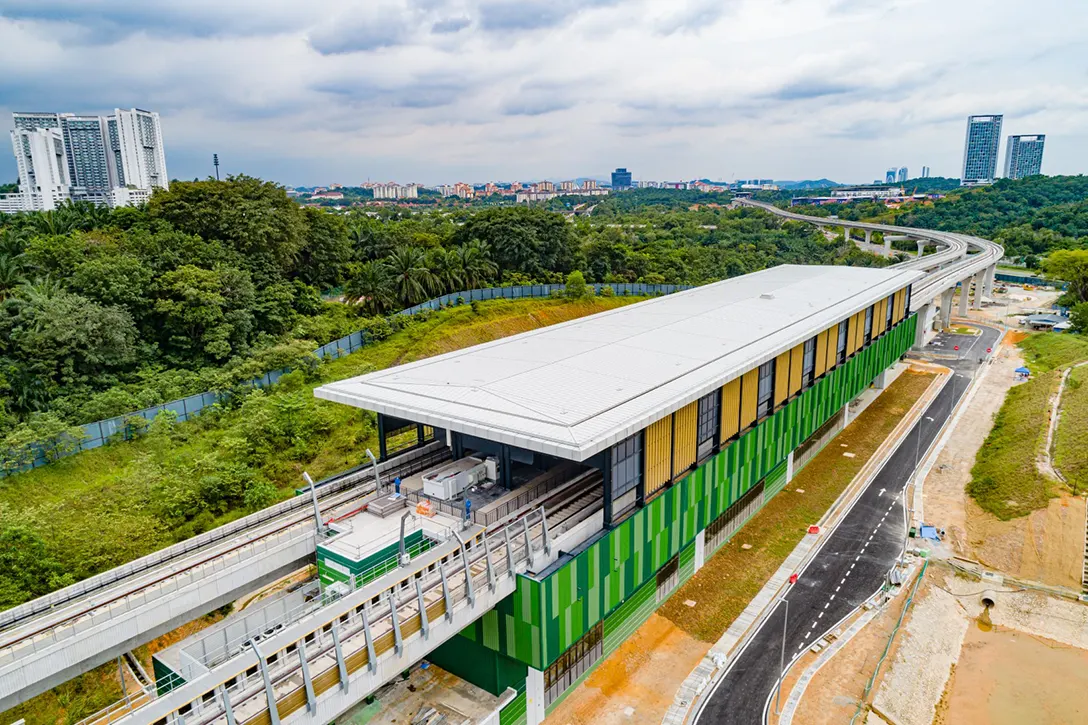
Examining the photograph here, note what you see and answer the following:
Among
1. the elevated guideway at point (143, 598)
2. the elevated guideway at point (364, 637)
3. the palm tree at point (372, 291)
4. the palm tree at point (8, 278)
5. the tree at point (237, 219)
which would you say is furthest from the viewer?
the palm tree at point (372, 291)

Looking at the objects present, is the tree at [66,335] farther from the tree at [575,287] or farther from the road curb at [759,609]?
the tree at [575,287]

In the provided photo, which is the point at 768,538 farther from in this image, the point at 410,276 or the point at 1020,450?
the point at 410,276

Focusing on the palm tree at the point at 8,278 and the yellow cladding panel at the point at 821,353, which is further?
the palm tree at the point at 8,278

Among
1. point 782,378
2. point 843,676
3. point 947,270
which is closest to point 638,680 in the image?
point 843,676

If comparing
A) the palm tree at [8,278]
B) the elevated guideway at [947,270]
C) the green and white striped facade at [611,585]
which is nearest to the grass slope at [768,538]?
the green and white striped facade at [611,585]

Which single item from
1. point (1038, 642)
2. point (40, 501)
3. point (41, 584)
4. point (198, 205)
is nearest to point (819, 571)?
point (1038, 642)
